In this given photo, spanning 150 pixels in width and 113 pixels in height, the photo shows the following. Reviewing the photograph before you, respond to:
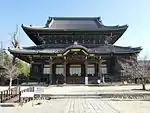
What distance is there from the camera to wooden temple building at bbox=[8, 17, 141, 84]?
126 feet

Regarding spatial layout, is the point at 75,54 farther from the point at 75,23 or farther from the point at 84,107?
the point at 84,107

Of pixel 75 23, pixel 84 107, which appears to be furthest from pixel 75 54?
pixel 84 107

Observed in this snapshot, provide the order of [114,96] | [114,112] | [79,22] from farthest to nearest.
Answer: [79,22] → [114,96] → [114,112]

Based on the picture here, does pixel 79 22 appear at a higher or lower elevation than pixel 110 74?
higher

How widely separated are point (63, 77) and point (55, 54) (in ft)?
12.6

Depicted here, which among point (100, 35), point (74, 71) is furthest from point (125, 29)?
point (74, 71)

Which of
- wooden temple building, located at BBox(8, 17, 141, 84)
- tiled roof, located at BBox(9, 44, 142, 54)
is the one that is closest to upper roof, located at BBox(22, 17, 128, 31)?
wooden temple building, located at BBox(8, 17, 141, 84)

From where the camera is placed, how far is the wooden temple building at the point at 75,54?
3838 cm

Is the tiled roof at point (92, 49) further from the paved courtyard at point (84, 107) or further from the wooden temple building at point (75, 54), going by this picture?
the paved courtyard at point (84, 107)

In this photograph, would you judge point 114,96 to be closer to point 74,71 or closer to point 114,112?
point 114,112

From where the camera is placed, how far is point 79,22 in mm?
48250

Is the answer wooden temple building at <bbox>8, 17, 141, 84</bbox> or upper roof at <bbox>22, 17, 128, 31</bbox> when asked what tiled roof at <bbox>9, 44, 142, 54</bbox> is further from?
upper roof at <bbox>22, 17, 128, 31</bbox>

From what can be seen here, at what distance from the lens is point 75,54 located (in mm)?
38719

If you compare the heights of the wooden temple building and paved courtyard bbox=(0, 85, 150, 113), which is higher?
the wooden temple building
